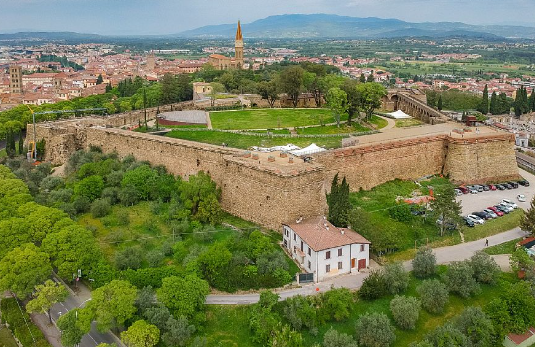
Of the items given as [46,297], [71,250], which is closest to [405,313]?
[46,297]

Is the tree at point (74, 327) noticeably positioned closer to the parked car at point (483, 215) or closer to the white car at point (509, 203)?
the parked car at point (483, 215)

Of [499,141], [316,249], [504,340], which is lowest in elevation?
[504,340]

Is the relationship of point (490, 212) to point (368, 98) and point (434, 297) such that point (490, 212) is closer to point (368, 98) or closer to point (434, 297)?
point (434, 297)

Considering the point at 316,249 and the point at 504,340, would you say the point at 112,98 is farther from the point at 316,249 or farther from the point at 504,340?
the point at 504,340

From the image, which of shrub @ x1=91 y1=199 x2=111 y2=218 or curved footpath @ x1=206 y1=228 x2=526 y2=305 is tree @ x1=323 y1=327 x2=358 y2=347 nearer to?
curved footpath @ x1=206 y1=228 x2=526 y2=305

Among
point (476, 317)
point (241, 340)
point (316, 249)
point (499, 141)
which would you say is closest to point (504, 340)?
point (476, 317)

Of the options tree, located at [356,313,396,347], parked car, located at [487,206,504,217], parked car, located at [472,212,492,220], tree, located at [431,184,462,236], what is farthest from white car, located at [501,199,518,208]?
tree, located at [356,313,396,347]
